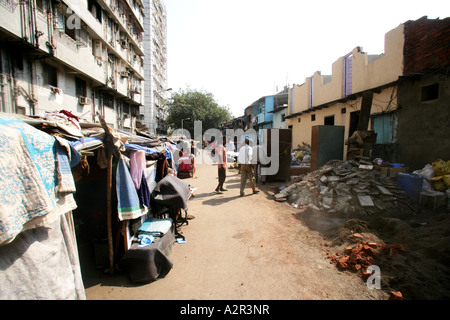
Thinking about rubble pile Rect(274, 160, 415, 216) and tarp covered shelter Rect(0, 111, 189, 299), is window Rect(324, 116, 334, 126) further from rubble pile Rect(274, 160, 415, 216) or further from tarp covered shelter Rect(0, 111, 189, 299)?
tarp covered shelter Rect(0, 111, 189, 299)

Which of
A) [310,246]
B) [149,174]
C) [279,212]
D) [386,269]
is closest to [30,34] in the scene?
[149,174]

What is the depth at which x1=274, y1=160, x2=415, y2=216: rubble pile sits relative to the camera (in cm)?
591

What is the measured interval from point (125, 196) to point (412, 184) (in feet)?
24.4

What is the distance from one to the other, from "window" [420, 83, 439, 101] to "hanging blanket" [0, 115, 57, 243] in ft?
33.5

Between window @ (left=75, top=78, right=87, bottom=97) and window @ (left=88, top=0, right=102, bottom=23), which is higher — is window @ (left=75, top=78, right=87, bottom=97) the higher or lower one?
the lower one

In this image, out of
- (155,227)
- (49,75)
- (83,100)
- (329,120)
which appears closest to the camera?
(155,227)

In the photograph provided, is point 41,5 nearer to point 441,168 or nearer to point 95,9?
point 95,9

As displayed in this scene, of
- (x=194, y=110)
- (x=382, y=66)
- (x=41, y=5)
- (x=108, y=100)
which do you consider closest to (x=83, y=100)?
(x=108, y=100)

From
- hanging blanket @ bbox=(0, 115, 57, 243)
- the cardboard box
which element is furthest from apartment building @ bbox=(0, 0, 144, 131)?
the cardboard box

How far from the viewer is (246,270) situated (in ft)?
11.2

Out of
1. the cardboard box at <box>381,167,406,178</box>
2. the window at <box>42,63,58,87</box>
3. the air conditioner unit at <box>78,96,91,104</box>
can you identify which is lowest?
the cardboard box at <box>381,167,406,178</box>

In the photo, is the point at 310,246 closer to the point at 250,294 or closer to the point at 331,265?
the point at 331,265

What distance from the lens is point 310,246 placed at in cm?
419

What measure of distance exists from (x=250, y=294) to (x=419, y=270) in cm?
242
